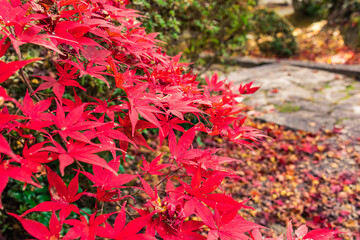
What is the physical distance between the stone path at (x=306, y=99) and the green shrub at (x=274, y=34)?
1725 mm

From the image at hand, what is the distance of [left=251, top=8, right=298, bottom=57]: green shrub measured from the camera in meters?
8.55

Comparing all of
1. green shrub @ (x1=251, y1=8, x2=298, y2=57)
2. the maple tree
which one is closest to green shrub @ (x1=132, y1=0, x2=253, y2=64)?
the maple tree

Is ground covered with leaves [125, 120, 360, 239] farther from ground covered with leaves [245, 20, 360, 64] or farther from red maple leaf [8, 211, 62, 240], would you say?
ground covered with leaves [245, 20, 360, 64]

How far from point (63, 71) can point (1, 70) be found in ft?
1.55

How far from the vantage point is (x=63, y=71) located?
3.88 feet

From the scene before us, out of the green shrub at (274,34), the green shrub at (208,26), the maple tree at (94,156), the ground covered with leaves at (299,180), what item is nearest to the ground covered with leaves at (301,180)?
the ground covered with leaves at (299,180)

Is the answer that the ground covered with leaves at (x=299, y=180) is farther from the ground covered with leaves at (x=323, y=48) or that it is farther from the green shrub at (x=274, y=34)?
the green shrub at (x=274, y=34)

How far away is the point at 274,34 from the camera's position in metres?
8.95

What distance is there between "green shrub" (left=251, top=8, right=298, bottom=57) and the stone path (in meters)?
1.72

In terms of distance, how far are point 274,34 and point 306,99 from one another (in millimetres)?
4261

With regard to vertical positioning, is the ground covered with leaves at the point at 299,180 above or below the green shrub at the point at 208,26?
below

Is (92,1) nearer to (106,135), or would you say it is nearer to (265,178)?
(106,135)

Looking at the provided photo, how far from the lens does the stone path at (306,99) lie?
4.42 metres

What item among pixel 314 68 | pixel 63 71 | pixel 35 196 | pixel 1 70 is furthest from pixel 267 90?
Result: pixel 1 70
